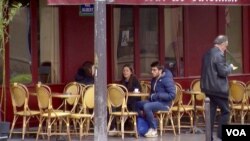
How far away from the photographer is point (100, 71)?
37.7 feet

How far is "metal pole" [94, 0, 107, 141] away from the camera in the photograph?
11.4m

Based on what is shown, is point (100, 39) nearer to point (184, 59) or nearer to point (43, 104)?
point (43, 104)

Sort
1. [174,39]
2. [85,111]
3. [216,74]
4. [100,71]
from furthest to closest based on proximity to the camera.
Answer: [174,39]
[85,111]
[216,74]
[100,71]

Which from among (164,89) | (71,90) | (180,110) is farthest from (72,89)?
(180,110)

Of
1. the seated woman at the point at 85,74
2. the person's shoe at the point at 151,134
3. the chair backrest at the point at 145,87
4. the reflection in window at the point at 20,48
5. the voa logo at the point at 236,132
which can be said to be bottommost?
the person's shoe at the point at 151,134

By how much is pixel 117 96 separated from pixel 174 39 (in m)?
3.31

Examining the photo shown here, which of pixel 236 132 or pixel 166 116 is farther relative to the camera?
pixel 166 116

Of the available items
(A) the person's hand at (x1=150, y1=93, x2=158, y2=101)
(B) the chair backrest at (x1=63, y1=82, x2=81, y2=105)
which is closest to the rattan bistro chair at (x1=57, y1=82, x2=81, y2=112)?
(B) the chair backrest at (x1=63, y1=82, x2=81, y2=105)

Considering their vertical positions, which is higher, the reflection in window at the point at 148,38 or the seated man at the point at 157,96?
the reflection in window at the point at 148,38

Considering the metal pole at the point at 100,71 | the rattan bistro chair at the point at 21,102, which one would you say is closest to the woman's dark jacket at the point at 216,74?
the metal pole at the point at 100,71

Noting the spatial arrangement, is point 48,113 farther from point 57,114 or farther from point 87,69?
point 87,69

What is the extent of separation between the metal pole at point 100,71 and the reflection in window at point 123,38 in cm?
361

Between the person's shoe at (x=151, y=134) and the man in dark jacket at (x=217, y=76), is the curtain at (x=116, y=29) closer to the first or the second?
the person's shoe at (x=151, y=134)

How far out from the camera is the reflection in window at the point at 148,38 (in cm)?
1548
